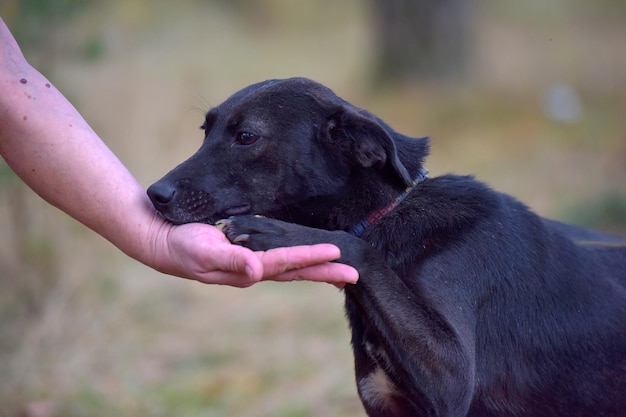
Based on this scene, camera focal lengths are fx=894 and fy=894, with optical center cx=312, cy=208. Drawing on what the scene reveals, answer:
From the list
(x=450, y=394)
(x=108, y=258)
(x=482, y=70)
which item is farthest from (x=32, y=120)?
(x=482, y=70)

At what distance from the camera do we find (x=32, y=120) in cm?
310

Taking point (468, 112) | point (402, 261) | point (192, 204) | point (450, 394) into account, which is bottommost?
point (450, 394)

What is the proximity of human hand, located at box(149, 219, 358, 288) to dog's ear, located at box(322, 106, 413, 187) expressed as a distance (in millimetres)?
499

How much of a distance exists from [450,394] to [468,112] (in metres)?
7.80

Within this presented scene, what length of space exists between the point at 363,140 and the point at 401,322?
69 centimetres

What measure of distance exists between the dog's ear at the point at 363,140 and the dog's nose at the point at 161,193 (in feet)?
1.96

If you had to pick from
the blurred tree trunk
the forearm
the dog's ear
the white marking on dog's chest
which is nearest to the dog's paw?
the forearm

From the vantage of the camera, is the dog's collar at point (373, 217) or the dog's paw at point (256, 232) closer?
the dog's paw at point (256, 232)

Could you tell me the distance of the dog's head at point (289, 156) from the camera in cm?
312

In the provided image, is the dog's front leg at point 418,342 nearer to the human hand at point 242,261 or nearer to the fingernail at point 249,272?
the human hand at point 242,261

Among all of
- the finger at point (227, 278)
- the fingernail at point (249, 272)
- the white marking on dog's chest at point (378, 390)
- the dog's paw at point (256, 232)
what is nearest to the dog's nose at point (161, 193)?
the dog's paw at point (256, 232)

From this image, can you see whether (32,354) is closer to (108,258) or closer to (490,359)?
(108,258)

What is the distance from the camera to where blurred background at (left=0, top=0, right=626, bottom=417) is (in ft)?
16.7

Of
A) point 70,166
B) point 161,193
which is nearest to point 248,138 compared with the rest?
point 161,193
